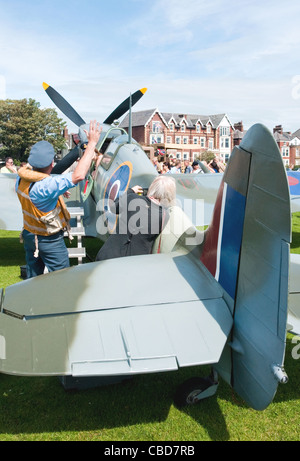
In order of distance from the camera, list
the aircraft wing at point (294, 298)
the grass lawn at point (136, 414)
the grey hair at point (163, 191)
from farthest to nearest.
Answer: the grey hair at point (163, 191) → the grass lawn at point (136, 414) → the aircraft wing at point (294, 298)

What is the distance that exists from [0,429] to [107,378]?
82cm

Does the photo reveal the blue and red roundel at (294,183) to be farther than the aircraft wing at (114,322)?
Yes

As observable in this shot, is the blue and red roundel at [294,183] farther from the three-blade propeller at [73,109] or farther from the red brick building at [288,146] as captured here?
the red brick building at [288,146]

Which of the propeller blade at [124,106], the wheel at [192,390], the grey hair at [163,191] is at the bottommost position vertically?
the wheel at [192,390]

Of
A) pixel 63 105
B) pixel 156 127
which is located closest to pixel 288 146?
pixel 156 127

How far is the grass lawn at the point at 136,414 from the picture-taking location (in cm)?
269

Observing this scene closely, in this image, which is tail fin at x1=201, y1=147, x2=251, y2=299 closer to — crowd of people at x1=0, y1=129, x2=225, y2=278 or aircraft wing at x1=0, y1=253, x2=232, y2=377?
aircraft wing at x1=0, y1=253, x2=232, y2=377

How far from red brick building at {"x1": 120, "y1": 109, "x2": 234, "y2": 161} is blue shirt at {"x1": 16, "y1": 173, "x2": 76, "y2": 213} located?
56.0 metres

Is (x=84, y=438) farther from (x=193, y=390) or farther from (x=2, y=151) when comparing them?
(x=2, y=151)

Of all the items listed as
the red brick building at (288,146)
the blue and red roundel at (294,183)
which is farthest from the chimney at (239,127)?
the blue and red roundel at (294,183)

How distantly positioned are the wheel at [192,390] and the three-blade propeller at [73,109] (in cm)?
654

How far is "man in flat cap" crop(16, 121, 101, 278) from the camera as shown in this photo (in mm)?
3154

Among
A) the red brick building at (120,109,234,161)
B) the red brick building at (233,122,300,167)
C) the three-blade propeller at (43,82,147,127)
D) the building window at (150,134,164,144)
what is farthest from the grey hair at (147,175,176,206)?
the red brick building at (233,122,300,167)

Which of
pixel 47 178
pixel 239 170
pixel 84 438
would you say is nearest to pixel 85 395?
Result: pixel 84 438
